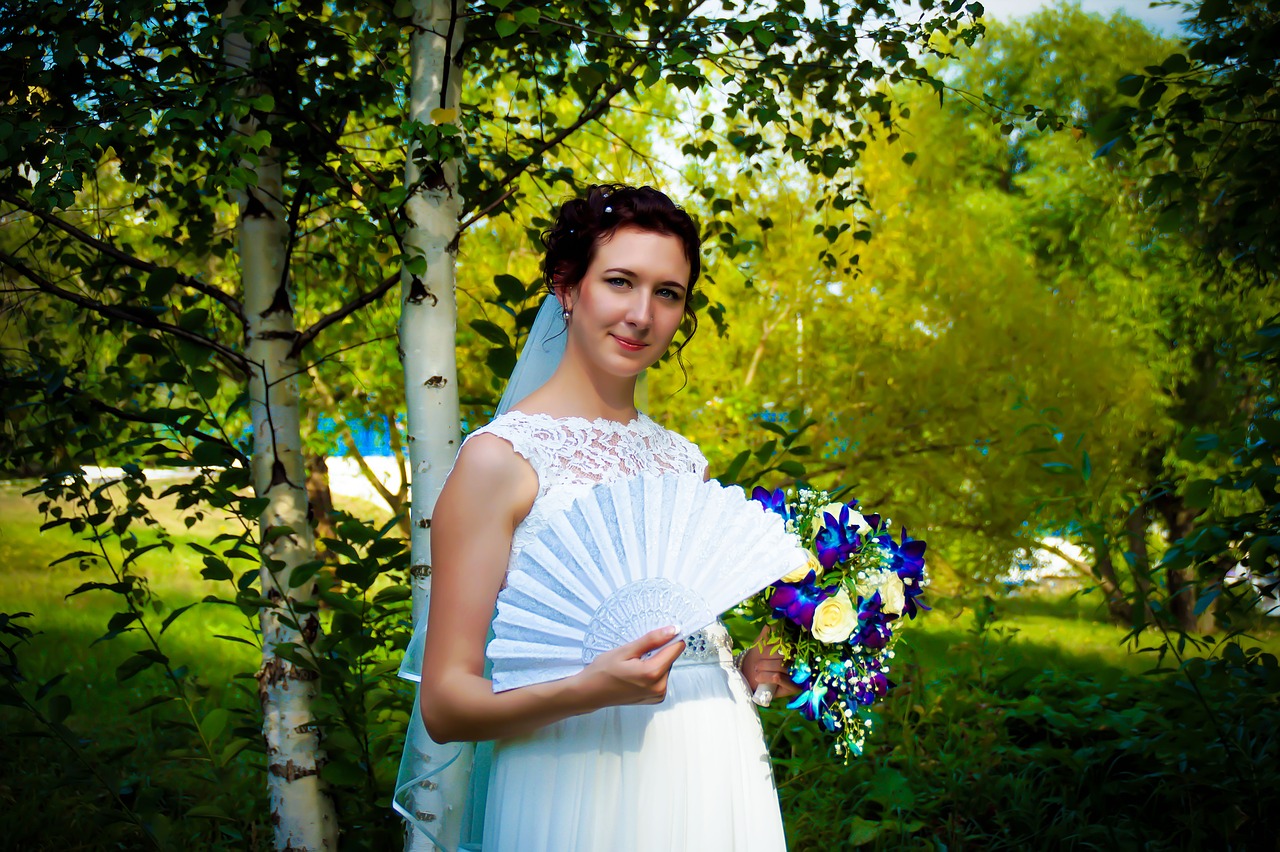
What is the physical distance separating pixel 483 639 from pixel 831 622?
1.88ft

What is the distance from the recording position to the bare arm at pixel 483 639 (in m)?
1.28

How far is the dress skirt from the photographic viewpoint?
1462 mm

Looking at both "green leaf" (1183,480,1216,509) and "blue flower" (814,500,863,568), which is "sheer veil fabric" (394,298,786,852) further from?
"green leaf" (1183,480,1216,509)

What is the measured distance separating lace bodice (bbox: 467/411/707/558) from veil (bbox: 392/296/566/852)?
9.9 inches

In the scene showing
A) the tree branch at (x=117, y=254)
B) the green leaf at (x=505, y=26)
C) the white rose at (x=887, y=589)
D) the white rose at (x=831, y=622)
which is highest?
the green leaf at (x=505, y=26)

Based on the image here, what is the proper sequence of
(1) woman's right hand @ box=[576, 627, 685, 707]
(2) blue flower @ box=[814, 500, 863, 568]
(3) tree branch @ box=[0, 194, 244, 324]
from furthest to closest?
(3) tree branch @ box=[0, 194, 244, 324], (2) blue flower @ box=[814, 500, 863, 568], (1) woman's right hand @ box=[576, 627, 685, 707]

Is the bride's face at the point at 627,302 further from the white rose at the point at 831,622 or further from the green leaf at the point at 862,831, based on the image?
the green leaf at the point at 862,831

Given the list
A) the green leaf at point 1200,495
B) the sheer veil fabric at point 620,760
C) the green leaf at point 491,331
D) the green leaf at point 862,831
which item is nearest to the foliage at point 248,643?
the green leaf at point 491,331

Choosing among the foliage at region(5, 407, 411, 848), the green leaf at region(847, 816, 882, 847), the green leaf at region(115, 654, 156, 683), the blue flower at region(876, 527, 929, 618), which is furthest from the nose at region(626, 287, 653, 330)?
the green leaf at region(847, 816, 882, 847)

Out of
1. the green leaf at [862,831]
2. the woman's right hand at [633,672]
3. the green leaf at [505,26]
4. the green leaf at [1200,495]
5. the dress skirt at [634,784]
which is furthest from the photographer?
the green leaf at [862,831]

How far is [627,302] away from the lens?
1.65 meters

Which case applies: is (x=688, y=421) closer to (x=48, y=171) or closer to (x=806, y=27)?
(x=806, y=27)

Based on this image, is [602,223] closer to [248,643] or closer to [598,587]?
[598,587]

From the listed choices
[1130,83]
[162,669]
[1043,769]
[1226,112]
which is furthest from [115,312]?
[162,669]
